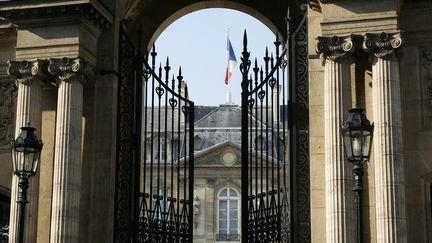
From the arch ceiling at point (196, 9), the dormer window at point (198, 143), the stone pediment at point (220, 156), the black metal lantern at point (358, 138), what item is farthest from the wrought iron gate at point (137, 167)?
the dormer window at point (198, 143)

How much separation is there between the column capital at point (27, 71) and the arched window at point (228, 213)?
37174mm

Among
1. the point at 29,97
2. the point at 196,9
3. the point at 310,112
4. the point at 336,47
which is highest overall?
the point at 196,9

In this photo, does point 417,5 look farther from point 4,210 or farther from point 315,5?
point 4,210

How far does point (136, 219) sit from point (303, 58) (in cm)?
543

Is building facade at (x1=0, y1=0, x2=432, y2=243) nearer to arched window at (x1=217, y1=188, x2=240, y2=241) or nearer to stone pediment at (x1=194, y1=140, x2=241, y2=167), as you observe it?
stone pediment at (x1=194, y1=140, x2=241, y2=167)

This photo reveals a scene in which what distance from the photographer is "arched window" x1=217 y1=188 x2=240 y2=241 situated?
182 ft

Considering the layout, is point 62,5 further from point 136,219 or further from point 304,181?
point 304,181

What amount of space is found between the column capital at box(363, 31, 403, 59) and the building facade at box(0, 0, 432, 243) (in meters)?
0.02

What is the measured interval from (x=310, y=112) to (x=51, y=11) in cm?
632

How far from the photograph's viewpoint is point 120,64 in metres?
19.8

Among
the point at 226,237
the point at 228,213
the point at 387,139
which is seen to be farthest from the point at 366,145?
the point at 228,213

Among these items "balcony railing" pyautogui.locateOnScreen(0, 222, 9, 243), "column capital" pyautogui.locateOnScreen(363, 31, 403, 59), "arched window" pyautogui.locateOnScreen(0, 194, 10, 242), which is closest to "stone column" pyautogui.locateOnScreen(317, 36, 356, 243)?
"column capital" pyautogui.locateOnScreen(363, 31, 403, 59)

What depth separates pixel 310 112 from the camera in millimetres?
18109

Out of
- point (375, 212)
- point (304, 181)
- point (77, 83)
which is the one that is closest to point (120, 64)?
point (77, 83)
